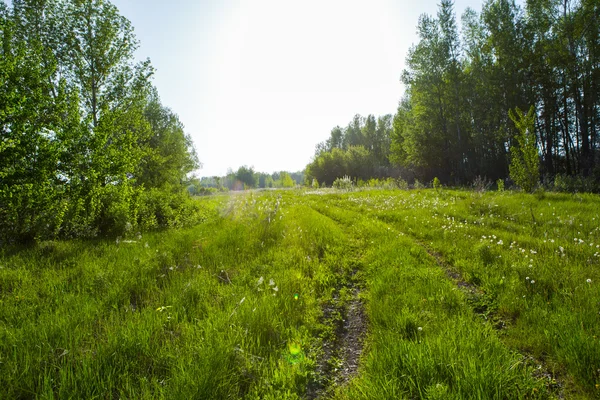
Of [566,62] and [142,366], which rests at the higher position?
[566,62]

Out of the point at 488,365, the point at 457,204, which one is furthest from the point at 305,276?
the point at 457,204

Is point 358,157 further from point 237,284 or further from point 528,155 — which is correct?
point 237,284

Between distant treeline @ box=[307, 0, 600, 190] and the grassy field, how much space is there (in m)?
25.9

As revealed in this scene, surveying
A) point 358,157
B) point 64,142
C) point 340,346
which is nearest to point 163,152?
point 64,142

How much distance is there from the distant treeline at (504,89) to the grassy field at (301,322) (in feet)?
85.0

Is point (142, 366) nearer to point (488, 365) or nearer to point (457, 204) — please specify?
point (488, 365)

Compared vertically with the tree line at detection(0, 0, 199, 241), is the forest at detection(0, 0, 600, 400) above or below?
below

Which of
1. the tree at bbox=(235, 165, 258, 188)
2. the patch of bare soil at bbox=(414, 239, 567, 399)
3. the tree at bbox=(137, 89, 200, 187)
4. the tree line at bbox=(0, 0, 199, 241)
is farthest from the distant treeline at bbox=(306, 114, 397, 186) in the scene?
the tree at bbox=(235, 165, 258, 188)

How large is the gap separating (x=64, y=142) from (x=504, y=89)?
1606 inches

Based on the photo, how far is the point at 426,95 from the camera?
3466cm

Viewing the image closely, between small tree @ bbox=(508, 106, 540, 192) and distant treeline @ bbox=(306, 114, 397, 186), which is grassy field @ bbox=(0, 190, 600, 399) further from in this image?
distant treeline @ bbox=(306, 114, 397, 186)

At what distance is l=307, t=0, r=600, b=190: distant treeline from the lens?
25.9 metres

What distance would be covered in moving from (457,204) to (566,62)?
90.3 ft

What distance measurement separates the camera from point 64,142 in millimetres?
6852
